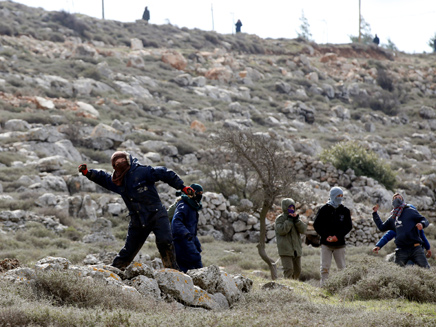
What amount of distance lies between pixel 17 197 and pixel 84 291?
33.4 feet

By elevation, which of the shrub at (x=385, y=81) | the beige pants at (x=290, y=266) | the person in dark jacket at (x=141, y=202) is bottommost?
the beige pants at (x=290, y=266)

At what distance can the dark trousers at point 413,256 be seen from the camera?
7.46m

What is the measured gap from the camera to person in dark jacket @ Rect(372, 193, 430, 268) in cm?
750

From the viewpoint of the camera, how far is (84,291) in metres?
4.45

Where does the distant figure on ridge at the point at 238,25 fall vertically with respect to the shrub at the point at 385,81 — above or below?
above

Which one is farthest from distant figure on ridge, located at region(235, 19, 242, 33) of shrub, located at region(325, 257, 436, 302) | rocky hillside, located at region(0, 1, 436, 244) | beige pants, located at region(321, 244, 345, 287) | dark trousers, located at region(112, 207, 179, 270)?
dark trousers, located at region(112, 207, 179, 270)

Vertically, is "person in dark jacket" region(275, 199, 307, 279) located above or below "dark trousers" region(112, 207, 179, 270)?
below

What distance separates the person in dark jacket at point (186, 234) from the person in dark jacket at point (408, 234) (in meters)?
3.19

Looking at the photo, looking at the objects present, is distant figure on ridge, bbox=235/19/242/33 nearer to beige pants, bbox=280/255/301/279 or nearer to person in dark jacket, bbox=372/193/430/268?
beige pants, bbox=280/255/301/279

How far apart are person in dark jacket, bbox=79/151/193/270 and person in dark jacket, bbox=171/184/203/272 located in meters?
0.64

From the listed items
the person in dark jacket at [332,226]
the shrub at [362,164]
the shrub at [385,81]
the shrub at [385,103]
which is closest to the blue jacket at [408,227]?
the person in dark jacket at [332,226]

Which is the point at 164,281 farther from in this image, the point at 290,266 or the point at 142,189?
the point at 290,266

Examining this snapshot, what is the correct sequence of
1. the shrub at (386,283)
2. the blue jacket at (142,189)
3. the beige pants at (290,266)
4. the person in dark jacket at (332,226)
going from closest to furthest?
the blue jacket at (142,189)
the shrub at (386,283)
the person in dark jacket at (332,226)
the beige pants at (290,266)

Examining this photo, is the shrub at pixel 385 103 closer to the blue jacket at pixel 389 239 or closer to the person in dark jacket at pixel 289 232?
the blue jacket at pixel 389 239
